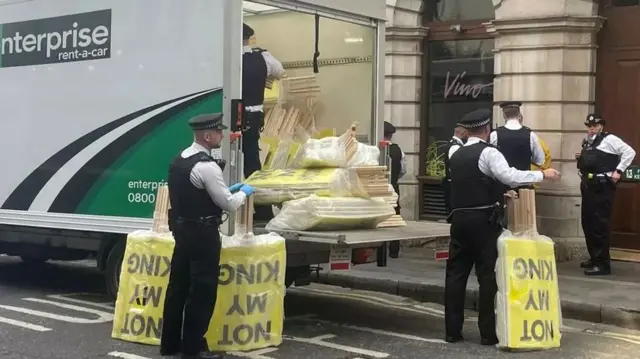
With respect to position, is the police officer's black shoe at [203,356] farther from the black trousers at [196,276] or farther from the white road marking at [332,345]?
the white road marking at [332,345]

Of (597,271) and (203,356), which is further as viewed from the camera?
(597,271)

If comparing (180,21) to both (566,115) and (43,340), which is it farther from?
(566,115)

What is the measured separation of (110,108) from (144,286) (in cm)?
190

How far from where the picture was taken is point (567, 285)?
10.2 meters

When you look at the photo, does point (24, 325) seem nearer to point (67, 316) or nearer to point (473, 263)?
point (67, 316)

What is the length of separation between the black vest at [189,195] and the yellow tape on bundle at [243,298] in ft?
1.60

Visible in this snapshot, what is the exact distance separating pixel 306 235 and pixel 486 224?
57.0 inches

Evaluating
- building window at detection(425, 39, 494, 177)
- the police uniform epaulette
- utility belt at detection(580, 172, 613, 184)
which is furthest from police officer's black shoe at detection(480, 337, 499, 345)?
building window at detection(425, 39, 494, 177)

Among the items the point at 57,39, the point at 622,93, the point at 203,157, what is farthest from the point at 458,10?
the point at 203,157

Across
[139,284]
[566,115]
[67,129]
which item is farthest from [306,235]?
[566,115]

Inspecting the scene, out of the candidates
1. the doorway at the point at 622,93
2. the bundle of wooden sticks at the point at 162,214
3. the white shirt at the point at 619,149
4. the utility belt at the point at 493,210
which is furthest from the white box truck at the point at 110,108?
the doorway at the point at 622,93

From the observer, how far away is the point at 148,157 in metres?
8.09

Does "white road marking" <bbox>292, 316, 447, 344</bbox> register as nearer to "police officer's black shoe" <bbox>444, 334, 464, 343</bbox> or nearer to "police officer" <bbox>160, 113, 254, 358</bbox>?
"police officer's black shoe" <bbox>444, 334, 464, 343</bbox>

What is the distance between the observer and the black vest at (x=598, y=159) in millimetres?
10695
